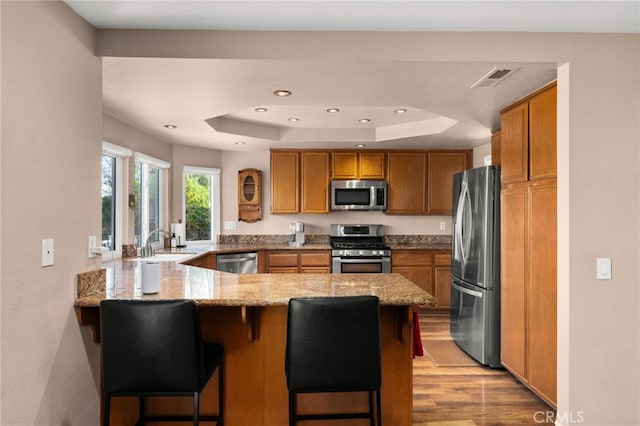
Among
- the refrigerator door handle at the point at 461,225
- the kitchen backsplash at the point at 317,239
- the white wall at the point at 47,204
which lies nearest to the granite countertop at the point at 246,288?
the white wall at the point at 47,204

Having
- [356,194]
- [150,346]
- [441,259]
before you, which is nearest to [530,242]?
[441,259]

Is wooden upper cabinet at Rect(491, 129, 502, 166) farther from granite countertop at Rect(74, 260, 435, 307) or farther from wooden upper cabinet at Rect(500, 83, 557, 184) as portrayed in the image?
granite countertop at Rect(74, 260, 435, 307)

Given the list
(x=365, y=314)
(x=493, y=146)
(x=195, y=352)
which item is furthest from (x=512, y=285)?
(x=195, y=352)

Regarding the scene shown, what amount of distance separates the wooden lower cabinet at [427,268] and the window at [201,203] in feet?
8.18

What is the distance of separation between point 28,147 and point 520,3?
2.19m

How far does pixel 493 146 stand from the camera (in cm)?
379

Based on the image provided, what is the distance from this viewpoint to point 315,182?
5371mm

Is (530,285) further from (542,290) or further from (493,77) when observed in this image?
(493,77)

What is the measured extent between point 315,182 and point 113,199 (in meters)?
2.45

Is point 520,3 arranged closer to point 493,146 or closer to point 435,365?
point 493,146

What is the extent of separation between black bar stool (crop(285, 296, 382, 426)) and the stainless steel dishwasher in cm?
318

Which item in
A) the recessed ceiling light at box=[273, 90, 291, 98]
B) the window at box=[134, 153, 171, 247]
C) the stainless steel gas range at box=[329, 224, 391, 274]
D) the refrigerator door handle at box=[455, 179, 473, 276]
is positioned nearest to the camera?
the recessed ceiling light at box=[273, 90, 291, 98]

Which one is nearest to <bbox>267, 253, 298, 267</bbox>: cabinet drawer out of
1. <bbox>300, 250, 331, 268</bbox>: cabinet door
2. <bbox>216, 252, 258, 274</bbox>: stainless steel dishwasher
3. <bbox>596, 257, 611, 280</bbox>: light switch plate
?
<bbox>300, 250, 331, 268</bbox>: cabinet door

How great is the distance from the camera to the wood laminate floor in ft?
8.36
